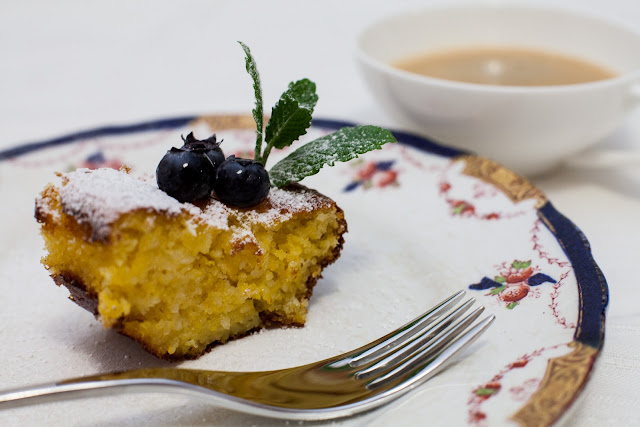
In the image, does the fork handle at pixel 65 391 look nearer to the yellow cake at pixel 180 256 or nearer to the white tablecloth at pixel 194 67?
the yellow cake at pixel 180 256

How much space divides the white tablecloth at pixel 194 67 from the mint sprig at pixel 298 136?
3.63 feet

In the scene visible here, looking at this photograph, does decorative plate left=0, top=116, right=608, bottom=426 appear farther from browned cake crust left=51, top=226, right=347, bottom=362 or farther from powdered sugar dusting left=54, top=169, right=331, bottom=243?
Answer: powdered sugar dusting left=54, top=169, right=331, bottom=243

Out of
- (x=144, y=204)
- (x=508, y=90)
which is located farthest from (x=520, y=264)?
(x=144, y=204)

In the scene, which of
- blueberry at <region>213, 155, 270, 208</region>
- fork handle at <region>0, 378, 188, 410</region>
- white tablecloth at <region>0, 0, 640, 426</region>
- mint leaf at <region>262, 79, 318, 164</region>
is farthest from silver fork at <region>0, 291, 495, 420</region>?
white tablecloth at <region>0, 0, 640, 426</region>

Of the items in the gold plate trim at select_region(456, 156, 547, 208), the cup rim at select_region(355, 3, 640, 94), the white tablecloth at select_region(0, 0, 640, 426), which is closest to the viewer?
the gold plate trim at select_region(456, 156, 547, 208)

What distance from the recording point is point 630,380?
1.78 m

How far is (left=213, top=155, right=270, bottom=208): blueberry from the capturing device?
185cm

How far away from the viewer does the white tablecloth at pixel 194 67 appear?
2936mm

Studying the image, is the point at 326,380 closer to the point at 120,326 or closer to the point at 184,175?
the point at 120,326

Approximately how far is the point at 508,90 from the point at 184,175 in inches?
58.1

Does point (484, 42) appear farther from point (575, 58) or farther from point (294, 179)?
point (294, 179)

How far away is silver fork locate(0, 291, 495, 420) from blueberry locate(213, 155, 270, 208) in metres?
0.52

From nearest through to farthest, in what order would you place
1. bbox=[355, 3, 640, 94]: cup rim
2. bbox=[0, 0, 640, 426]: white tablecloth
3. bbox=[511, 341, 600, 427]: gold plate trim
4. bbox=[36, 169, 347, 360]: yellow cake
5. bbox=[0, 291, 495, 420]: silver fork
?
bbox=[511, 341, 600, 427]: gold plate trim < bbox=[0, 291, 495, 420]: silver fork < bbox=[36, 169, 347, 360]: yellow cake < bbox=[355, 3, 640, 94]: cup rim < bbox=[0, 0, 640, 426]: white tablecloth

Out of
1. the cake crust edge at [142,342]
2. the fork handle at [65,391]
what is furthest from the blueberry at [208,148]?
the fork handle at [65,391]
